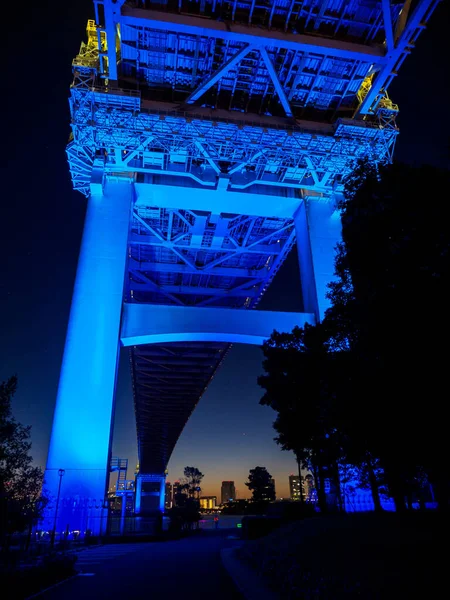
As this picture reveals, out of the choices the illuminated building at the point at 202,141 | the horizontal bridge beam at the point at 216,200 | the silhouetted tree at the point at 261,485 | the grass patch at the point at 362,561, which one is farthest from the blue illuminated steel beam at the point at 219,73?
the silhouetted tree at the point at 261,485

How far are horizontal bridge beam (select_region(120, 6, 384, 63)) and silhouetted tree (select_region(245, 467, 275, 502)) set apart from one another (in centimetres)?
6033

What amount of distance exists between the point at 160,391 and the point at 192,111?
43463mm

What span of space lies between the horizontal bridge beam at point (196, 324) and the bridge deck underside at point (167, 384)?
18.9 m

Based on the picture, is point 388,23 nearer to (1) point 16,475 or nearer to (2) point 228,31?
(2) point 228,31

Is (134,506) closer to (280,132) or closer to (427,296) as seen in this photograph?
(280,132)

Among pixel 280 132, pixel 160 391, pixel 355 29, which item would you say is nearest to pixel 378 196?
pixel 280 132

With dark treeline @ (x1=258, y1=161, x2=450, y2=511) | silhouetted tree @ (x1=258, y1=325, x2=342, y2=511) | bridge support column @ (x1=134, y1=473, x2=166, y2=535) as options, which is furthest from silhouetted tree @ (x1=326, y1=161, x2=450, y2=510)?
bridge support column @ (x1=134, y1=473, x2=166, y2=535)

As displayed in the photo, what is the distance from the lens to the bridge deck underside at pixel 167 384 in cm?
4423

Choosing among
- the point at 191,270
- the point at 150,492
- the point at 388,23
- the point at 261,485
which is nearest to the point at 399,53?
the point at 388,23

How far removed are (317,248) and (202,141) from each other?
833 cm

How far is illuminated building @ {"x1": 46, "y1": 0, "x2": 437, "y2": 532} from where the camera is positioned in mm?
18203

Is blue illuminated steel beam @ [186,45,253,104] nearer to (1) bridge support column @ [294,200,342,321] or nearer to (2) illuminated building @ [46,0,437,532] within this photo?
(2) illuminated building @ [46,0,437,532]

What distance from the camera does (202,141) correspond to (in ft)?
69.9

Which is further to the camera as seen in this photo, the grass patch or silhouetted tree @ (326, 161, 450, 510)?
silhouetted tree @ (326, 161, 450, 510)
